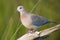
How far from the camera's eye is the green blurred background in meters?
1.59

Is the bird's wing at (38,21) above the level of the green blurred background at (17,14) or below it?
below

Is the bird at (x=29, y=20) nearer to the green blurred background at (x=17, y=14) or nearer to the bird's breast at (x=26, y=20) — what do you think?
the bird's breast at (x=26, y=20)

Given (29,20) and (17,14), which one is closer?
(29,20)

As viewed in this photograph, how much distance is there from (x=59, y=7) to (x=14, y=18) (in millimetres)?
293

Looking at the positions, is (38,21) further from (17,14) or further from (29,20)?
(17,14)

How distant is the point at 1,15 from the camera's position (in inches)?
65.4

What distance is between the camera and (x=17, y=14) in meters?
1.60

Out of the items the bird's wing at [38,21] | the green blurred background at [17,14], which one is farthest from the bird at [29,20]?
the green blurred background at [17,14]

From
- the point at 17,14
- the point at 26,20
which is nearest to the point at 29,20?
the point at 26,20

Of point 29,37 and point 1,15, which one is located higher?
point 1,15

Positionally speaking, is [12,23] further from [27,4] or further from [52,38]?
[52,38]

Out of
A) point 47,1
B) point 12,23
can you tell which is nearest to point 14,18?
point 12,23

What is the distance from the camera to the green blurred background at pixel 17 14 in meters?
1.59

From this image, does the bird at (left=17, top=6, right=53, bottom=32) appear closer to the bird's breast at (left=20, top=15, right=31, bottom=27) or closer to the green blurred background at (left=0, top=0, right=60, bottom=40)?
the bird's breast at (left=20, top=15, right=31, bottom=27)
